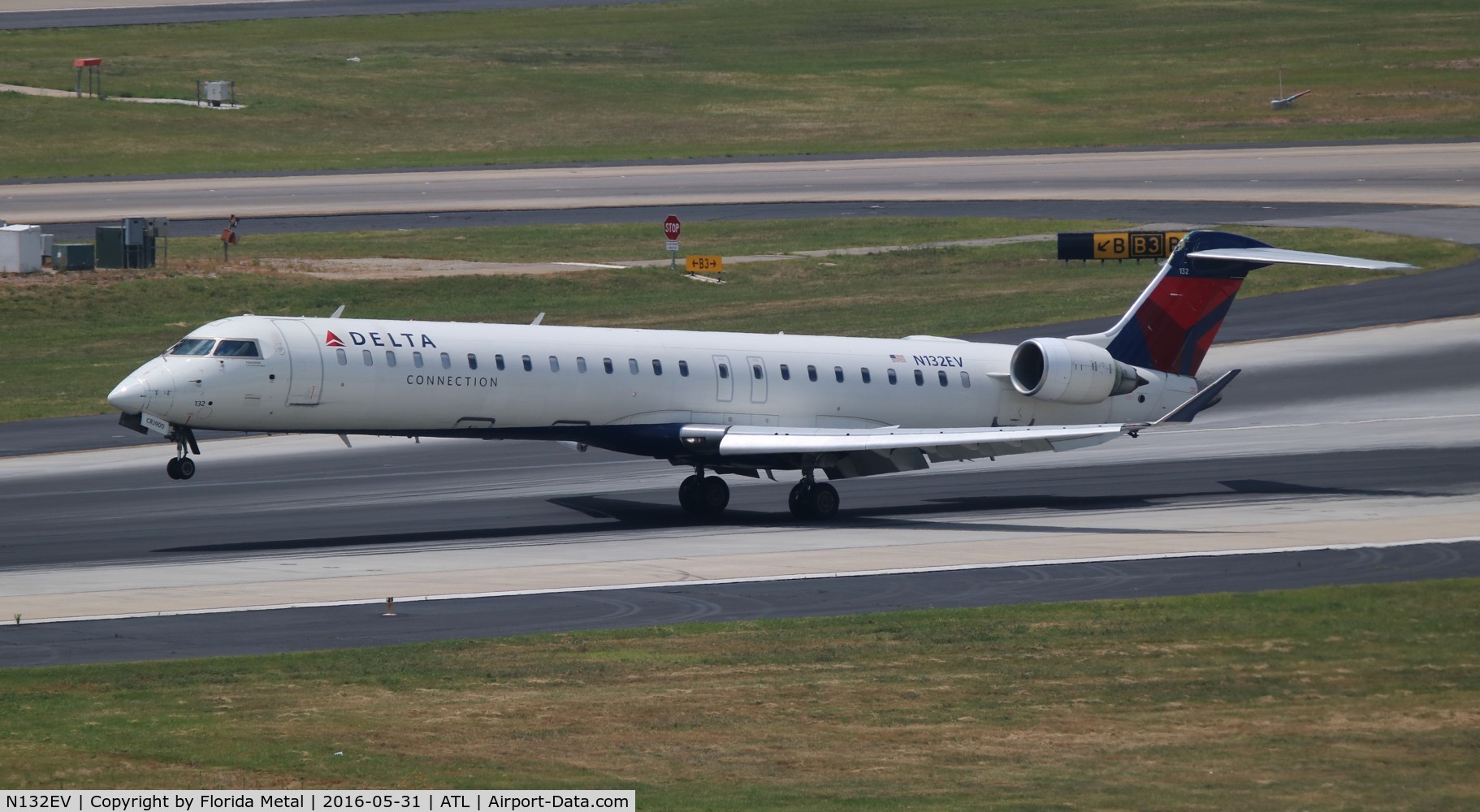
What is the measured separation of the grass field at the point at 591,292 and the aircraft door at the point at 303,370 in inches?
754

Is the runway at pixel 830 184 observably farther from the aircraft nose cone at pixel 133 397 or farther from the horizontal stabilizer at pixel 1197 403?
the aircraft nose cone at pixel 133 397

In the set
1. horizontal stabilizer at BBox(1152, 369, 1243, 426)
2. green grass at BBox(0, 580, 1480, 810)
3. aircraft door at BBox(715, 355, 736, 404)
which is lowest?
green grass at BBox(0, 580, 1480, 810)

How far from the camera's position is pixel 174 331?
59125mm

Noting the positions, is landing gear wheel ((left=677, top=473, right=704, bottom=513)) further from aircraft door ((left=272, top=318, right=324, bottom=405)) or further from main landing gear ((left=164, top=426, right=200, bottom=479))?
main landing gear ((left=164, top=426, right=200, bottom=479))

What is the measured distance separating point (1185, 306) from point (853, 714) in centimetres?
2220

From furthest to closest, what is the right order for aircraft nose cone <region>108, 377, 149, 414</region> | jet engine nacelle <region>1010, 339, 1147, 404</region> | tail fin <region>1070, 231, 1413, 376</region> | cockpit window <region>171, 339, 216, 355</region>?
tail fin <region>1070, 231, 1413, 376</region>
jet engine nacelle <region>1010, 339, 1147, 404</region>
cockpit window <region>171, 339, 216, 355</region>
aircraft nose cone <region>108, 377, 149, 414</region>

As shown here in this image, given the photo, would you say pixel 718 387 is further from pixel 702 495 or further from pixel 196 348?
pixel 196 348

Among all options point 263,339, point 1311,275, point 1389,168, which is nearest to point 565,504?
point 263,339

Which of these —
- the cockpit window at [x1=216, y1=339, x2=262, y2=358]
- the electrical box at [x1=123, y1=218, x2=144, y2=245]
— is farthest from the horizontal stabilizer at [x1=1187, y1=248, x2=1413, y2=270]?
the electrical box at [x1=123, y1=218, x2=144, y2=245]

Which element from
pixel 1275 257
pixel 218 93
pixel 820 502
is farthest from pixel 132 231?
pixel 218 93

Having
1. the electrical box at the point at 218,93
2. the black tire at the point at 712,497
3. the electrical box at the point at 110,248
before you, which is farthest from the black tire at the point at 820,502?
the electrical box at the point at 218,93

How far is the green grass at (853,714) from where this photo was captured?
18281mm

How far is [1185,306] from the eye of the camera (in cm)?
4103

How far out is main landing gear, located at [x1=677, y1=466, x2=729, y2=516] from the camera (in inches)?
1473
